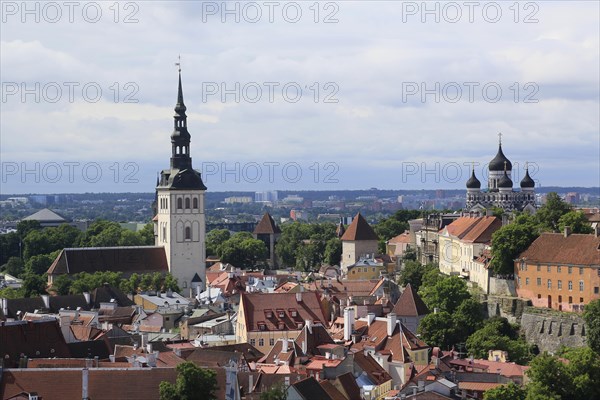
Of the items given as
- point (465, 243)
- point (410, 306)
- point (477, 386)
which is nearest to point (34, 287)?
point (465, 243)

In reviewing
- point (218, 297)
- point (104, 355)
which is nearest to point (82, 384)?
point (104, 355)

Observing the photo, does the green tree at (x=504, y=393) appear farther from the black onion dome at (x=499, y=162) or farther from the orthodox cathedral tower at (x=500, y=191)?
the black onion dome at (x=499, y=162)

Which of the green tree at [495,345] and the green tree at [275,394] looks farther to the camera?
the green tree at [495,345]

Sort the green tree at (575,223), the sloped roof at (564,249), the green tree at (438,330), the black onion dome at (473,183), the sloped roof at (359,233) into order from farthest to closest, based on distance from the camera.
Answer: the black onion dome at (473,183), the sloped roof at (359,233), the green tree at (575,223), the sloped roof at (564,249), the green tree at (438,330)

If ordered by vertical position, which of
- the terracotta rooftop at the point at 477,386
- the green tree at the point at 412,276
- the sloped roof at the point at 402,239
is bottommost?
the terracotta rooftop at the point at 477,386

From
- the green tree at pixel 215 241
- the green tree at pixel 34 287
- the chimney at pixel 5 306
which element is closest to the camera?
the chimney at pixel 5 306

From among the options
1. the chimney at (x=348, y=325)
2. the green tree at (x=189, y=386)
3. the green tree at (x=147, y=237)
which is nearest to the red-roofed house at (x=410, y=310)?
the chimney at (x=348, y=325)

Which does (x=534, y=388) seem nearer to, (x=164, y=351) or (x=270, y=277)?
(x=164, y=351)
